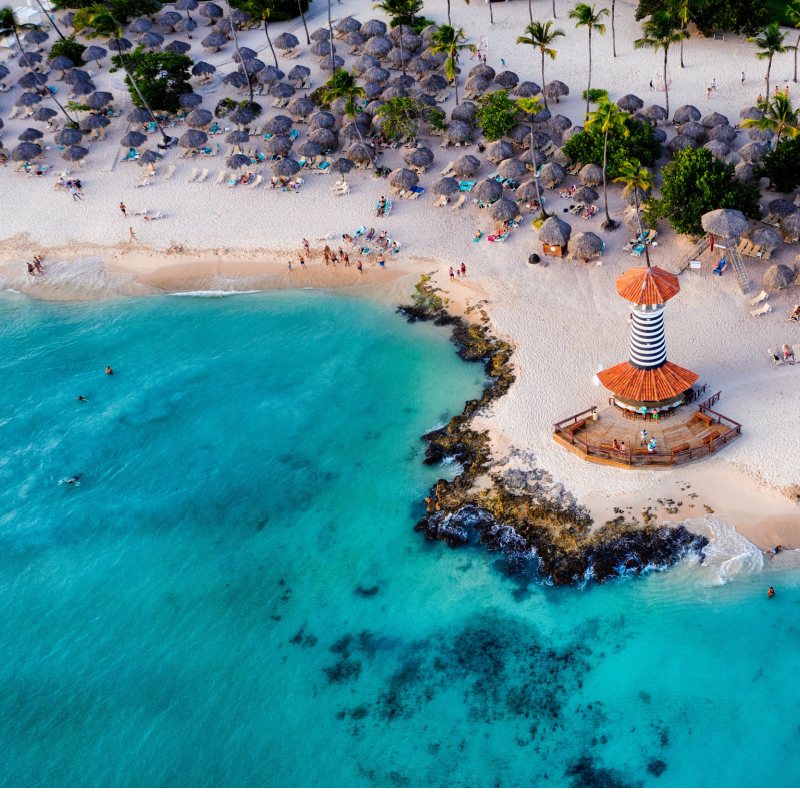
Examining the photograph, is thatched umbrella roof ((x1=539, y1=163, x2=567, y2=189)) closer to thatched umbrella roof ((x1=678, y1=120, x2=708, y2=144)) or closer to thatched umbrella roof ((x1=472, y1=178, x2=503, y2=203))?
thatched umbrella roof ((x1=472, y1=178, x2=503, y2=203))

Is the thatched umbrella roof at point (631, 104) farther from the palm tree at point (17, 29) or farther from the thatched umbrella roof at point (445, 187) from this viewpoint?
the palm tree at point (17, 29)

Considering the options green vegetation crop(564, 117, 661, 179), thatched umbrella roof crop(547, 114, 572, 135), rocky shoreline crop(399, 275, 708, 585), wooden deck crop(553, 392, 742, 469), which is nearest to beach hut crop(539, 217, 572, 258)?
green vegetation crop(564, 117, 661, 179)

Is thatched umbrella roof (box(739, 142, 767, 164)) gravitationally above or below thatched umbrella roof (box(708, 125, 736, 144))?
below

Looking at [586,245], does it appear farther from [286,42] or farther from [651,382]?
[286,42]

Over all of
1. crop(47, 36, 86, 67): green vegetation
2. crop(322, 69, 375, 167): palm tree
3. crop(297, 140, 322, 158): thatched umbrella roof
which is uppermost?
crop(47, 36, 86, 67): green vegetation

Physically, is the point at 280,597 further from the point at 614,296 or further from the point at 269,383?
the point at 614,296

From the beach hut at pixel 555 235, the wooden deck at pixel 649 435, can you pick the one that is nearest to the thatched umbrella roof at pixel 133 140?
the beach hut at pixel 555 235

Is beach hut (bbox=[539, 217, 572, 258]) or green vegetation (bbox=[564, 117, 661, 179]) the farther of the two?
green vegetation (bbox=[564, 117, 661, 179])

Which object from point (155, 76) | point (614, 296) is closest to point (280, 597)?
point (614, 296)
